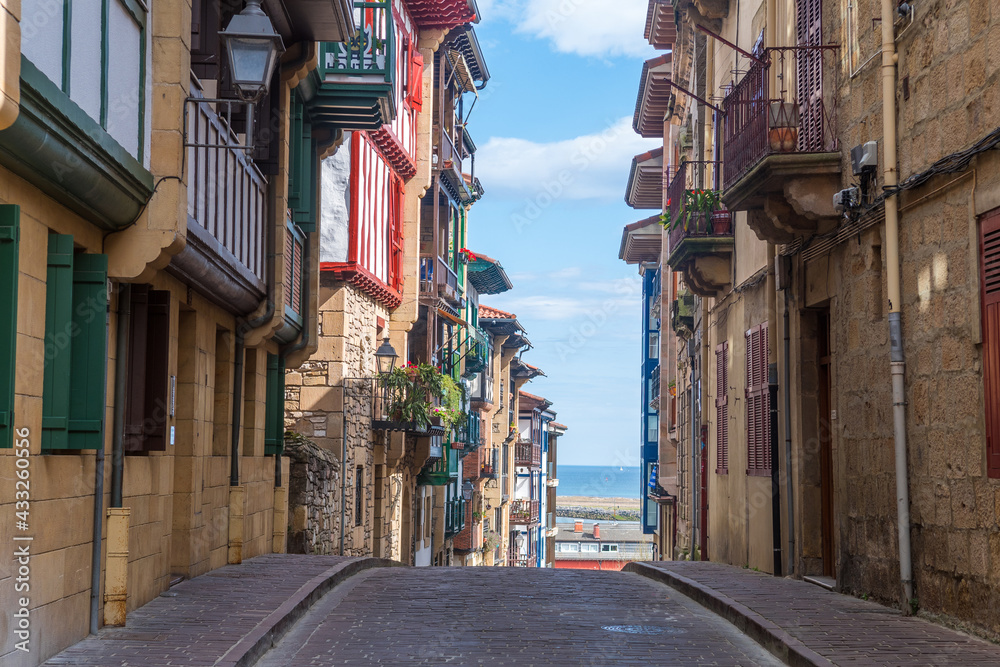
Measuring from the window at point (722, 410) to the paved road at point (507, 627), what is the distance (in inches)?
193

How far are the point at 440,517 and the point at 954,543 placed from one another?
2842cm

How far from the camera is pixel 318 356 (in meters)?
23.4

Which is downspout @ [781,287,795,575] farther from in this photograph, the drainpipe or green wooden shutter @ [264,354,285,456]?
green wooden shutter @ [264,354,285,456]

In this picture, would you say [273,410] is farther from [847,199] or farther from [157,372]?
[847,199]

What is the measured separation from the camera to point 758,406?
16.4m

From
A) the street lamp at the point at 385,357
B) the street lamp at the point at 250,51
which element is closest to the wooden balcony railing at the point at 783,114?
the street lamp at the point at 250,51

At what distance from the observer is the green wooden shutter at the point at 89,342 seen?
877cm

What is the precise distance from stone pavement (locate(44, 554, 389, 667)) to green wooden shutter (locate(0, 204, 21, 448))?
178cm


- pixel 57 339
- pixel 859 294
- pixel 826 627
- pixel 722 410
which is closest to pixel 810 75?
pixel 859 294

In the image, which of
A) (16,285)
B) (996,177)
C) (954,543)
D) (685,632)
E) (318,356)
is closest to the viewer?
(16,285)

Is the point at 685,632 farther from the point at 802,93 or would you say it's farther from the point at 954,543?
the point at 802,93

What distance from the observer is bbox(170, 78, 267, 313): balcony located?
11516mm

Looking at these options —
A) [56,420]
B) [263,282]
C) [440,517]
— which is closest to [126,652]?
[56,420]

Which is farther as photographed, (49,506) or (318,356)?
(318,356)
